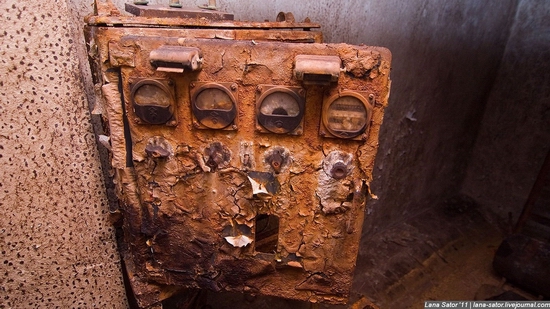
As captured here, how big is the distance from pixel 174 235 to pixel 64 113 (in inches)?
23.1

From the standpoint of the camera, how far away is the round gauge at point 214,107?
3.08ft

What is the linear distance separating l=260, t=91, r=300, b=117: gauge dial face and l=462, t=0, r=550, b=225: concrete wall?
3033 millimetres

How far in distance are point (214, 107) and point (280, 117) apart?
19cm

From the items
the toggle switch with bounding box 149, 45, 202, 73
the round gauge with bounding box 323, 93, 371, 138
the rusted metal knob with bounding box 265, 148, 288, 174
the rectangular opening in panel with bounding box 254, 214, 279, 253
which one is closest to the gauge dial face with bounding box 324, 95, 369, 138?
the round gauge with bounding box 323, 93, 371, 138

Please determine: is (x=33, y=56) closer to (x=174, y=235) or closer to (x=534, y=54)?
(x=174, y=235)

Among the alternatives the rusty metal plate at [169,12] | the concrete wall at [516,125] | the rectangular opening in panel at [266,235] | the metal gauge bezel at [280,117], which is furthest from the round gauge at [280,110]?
the concrete wall at [516,125]

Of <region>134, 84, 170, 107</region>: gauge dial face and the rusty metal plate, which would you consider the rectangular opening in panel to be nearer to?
<region>134, 84, 170, 107</region>: gauge dial face

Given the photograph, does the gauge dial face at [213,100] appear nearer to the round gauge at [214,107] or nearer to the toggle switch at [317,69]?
the round gauge at [214,107]

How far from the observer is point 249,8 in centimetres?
153

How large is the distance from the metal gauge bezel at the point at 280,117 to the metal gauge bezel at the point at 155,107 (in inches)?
9.5

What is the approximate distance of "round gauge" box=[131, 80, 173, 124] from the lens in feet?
3.08

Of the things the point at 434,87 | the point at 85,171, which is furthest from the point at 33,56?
the point at 434,87

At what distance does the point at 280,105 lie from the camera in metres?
0.94

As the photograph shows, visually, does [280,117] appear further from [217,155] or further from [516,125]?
[516,125]
